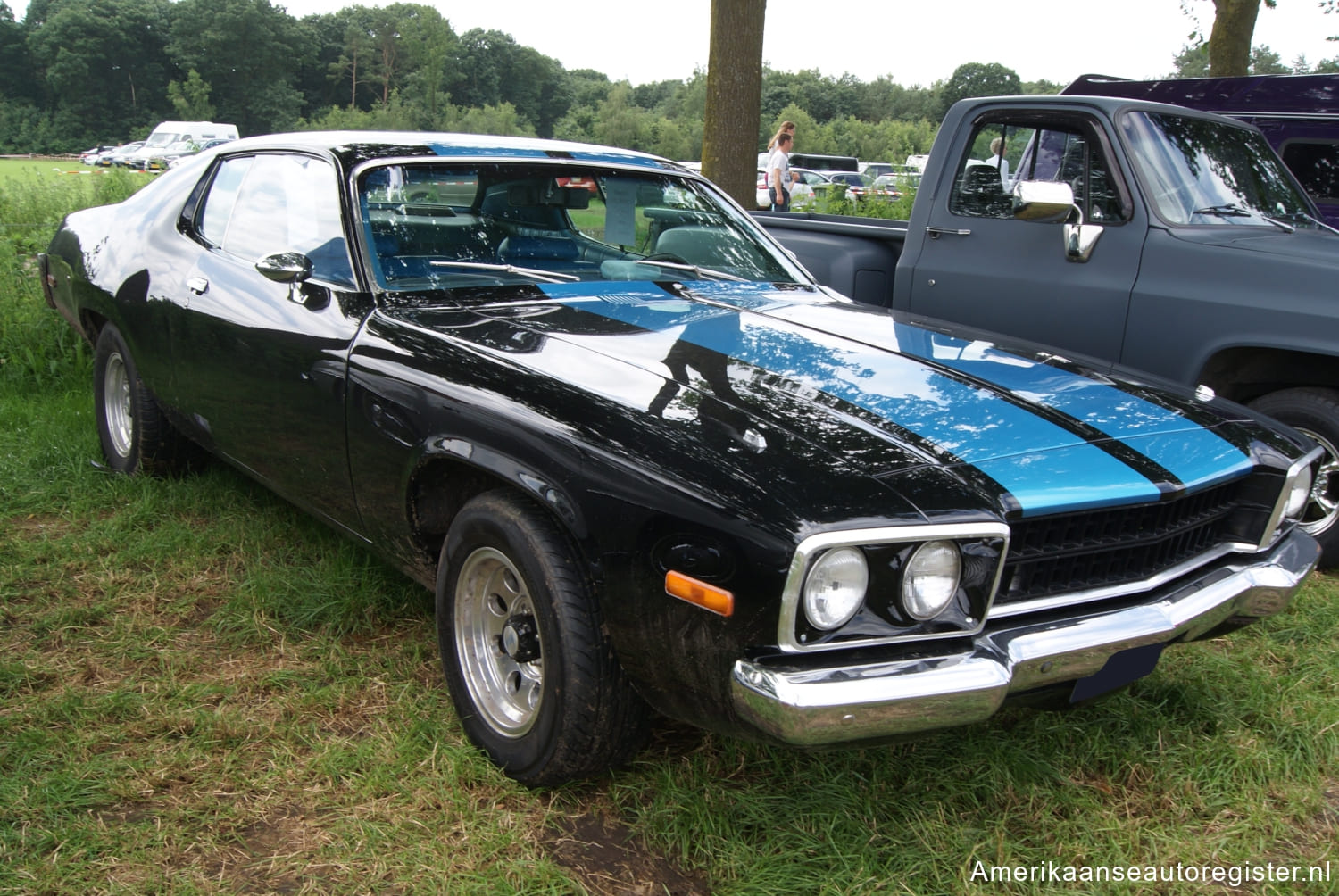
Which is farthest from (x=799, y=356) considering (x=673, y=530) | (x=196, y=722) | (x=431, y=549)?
(x=196, y=722)

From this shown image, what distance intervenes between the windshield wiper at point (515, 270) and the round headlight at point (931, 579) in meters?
1.72

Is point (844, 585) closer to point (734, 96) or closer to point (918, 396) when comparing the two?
point (918, 396)

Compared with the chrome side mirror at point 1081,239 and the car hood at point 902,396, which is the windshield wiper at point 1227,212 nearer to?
the chrome side mirror at point 1081,239

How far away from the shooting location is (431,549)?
9.05 ft

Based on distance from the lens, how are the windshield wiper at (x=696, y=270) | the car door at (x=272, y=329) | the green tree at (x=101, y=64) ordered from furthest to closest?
1. the green tree at (x=101, y=64)
2. the windshield wiper at (x=696, y=270)
3. the car door at (x=272, y=329)

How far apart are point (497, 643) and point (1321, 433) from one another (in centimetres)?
318

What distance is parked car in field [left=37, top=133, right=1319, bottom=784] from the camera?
6.16 ft

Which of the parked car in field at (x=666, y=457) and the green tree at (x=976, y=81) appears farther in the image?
the green tree at (x=976, y=81)

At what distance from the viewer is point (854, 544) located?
1816 millimetres

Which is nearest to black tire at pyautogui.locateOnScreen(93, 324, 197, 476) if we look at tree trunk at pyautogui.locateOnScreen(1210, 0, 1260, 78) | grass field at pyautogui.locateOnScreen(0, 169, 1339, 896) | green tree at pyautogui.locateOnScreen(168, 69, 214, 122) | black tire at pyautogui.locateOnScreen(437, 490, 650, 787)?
grass field at pyautogui.locateOnScreen(0, 169, 1339, 896)

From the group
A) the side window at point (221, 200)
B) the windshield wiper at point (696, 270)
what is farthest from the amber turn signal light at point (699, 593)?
the side window at point (221, 200)

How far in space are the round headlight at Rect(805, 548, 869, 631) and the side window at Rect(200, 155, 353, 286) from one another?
179cm

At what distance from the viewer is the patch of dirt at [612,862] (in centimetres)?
212

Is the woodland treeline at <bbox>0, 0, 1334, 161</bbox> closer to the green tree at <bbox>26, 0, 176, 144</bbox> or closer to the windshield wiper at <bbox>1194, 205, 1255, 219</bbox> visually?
the green tree at <bbox>26, 0, 176, 144</bbox>
